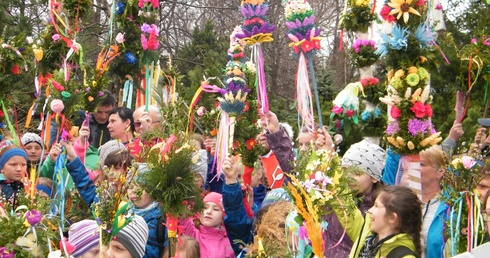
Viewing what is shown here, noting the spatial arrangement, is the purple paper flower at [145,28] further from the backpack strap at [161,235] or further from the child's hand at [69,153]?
the backpack strap at [161,235]

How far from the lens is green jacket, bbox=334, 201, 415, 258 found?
4.10 meters

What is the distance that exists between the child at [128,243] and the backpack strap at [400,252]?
1439mm

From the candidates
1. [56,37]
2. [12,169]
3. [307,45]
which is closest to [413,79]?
[307,45]

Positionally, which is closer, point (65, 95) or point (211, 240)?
point (211, 240)

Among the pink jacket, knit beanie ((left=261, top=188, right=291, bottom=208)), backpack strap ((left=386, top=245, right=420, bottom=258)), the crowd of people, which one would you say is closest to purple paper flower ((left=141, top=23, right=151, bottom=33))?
the crowd of people

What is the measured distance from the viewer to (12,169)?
623 cm

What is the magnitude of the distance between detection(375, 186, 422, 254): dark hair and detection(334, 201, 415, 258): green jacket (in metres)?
0.06

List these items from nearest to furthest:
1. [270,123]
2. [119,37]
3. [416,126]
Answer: [416,126], [270,123], [119,37]

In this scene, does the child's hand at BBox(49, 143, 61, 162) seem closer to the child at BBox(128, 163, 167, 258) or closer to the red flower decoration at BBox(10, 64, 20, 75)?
the red flower decoration at BBox(10, 64, 20, 75)

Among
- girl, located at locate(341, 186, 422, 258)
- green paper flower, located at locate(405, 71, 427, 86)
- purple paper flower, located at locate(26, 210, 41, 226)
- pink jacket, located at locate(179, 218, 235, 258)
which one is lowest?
pink jacket, located at locate(179, 218, 235, 258)

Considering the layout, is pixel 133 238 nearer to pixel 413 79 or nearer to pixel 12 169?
pixel 12 169

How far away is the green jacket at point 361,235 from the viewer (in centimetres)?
410

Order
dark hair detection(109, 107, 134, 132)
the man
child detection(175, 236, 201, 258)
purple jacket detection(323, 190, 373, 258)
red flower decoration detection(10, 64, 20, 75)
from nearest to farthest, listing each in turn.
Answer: purple jacket detection(323, 190, 373, 258), child detection(175, 236, 201, 258), red flower decoration detection(10, 64, 20, 75), dark hair detection(109, 107, 134, 132), the man

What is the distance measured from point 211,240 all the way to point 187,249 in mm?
495
